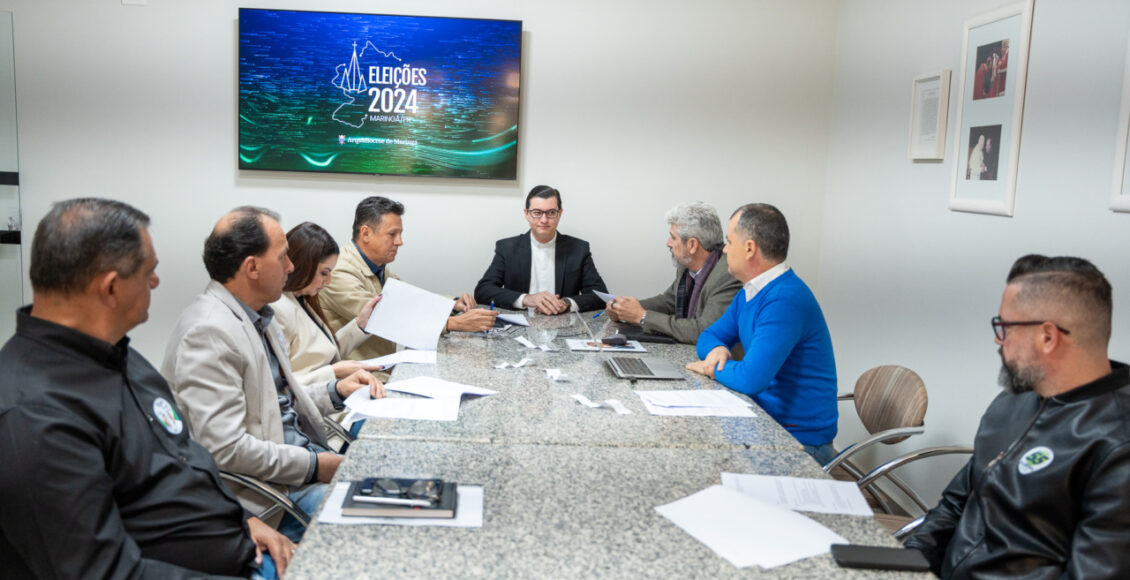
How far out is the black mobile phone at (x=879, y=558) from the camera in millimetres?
1363

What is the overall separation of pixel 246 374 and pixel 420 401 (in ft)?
1.53

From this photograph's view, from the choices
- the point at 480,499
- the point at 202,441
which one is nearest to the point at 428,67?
the point at 202,441

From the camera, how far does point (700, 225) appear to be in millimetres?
3598

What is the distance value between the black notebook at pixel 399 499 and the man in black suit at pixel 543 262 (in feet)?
9.11

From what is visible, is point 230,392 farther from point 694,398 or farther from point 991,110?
point 991,110

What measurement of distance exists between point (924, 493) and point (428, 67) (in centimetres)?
325

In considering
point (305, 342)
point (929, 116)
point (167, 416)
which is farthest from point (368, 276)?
point (929, 116)

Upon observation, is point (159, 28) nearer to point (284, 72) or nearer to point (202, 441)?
point (284, 72)

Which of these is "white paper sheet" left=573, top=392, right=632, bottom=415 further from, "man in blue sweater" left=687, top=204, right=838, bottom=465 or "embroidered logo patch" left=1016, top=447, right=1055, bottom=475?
"embroidered logo patch" left=1016, top=447, right=1055, bottom=475

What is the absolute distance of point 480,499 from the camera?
1.60 meters

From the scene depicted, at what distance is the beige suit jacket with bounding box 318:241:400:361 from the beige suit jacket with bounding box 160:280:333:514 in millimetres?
1260

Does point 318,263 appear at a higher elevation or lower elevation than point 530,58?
lower

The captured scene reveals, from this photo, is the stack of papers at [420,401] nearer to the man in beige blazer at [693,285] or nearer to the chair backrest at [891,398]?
the man in beige blazer at [693,285]

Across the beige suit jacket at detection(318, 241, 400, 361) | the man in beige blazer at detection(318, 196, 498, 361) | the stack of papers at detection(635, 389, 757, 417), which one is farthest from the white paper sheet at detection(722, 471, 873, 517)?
the beige suit jacket at detection(318, 241, 400, 361)
